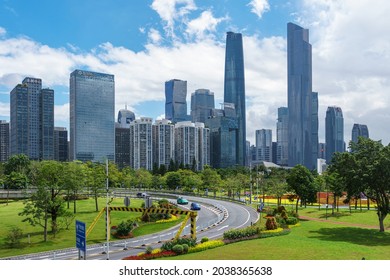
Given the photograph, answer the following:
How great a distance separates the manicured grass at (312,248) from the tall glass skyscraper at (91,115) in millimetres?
155522

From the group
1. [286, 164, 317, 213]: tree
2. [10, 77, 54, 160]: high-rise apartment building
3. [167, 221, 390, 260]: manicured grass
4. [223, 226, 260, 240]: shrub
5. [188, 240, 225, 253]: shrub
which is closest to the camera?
[167, 221, 390, 260]: manicured grass

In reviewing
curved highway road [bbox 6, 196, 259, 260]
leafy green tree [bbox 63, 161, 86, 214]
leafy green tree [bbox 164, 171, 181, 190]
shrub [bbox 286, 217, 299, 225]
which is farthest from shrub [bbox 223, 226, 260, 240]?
leafy green tree [bbox 164, 171, 181, 190]

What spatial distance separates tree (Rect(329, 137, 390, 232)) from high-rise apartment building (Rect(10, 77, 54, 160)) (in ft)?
571

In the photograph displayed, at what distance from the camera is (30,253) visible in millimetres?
34625

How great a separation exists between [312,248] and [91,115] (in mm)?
177322

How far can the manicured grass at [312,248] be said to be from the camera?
28047 millimetres

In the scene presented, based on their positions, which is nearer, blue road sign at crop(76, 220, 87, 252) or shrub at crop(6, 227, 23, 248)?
blue road sign at crop(76, 220, 87, 252)

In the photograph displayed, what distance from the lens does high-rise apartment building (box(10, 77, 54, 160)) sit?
7505 inches

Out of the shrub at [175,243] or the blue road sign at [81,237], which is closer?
the blue road sign at [81,237]

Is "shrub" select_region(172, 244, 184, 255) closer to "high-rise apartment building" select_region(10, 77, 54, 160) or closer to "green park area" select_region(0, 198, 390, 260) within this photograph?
"green park area" select_region(0, 198, 390, 260)

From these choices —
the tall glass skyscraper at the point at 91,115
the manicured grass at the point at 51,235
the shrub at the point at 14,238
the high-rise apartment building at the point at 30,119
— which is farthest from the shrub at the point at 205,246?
the high-rise apartment building at the point at 30,119

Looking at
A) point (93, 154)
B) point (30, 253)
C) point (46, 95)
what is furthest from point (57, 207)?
point (46, 95)

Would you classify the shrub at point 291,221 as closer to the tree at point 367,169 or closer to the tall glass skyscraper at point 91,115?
the tree at point 367,169
